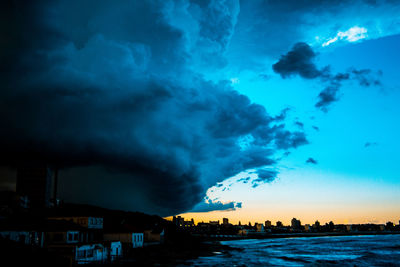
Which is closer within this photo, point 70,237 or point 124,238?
point 70,237

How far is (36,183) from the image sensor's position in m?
183

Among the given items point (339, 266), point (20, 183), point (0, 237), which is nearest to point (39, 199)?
point (20, 183)

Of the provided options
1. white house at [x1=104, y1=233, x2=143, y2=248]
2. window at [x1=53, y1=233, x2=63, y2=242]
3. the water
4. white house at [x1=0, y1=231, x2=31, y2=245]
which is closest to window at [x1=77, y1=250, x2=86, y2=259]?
window at [x1=53, y1=233, x2=63, y2=242]

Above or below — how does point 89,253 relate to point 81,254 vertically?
below

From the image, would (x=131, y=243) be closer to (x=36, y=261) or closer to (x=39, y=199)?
(x=36, y=261)

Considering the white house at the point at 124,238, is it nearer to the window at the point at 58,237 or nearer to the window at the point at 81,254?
the window at the point at 58,237

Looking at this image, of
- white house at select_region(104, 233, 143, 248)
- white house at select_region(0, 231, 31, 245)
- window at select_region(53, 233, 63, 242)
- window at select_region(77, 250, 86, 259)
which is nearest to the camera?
white house at select_region(0, 231, 31, 245)

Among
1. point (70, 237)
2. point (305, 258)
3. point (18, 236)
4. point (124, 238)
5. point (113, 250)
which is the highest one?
point (18, 236)

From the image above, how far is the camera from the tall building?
180m

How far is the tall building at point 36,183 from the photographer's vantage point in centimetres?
18050

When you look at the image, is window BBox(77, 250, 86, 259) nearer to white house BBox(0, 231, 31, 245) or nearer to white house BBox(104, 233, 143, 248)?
white house BBox(0, 231, 31, 245)

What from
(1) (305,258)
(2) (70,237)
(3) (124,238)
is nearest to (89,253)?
(2) (70,237)

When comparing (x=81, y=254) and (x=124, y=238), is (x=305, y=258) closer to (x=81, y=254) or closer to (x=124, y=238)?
(x=124, y=238)

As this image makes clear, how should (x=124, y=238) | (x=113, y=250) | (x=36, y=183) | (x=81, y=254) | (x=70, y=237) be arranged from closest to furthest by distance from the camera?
(x=81, y=254) → (x=70, y=237) → (x=113, y=250) → (x=124, y=238) → (x=36, y=183)
